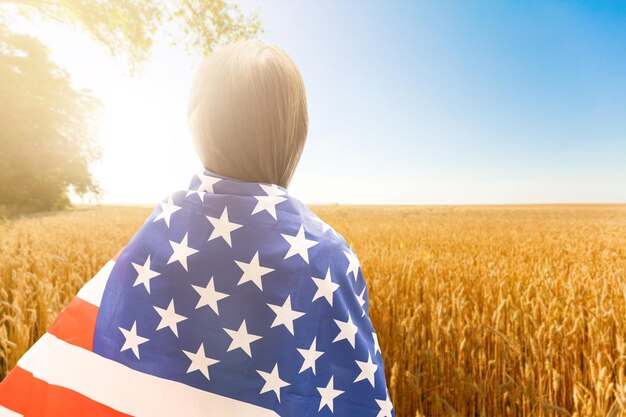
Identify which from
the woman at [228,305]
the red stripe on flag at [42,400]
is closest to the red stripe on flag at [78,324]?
the woman at [228,305]

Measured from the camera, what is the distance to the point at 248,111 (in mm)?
1024

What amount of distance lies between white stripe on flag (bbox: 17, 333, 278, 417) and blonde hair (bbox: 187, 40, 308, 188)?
634mm

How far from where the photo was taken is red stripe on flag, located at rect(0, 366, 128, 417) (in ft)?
3.28

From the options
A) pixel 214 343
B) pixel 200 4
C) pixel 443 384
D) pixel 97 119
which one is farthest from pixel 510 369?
pixel 97 119

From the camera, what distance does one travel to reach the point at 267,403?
929mm

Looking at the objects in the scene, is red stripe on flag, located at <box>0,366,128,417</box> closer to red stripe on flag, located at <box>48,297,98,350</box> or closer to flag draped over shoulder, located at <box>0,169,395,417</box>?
flag draped over shoulder, located at <box>0,169,395,417</box>

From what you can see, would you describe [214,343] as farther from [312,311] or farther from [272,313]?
[312,311]

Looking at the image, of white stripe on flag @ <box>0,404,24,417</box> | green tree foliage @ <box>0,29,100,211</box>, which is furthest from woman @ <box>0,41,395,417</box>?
green tree foliage @ <box>0,29,100,211</box>

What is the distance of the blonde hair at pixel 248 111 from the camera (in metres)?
1.02

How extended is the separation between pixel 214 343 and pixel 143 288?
0.87 ft

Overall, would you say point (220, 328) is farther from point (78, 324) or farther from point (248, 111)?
point (248, 111)

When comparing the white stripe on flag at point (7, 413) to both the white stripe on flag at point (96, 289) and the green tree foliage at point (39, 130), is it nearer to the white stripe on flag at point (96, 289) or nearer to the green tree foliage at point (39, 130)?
the white stripe on flag at point (96, 289)

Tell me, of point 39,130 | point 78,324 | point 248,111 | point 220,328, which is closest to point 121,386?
point 78,324

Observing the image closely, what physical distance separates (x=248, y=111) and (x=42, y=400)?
1057mm
